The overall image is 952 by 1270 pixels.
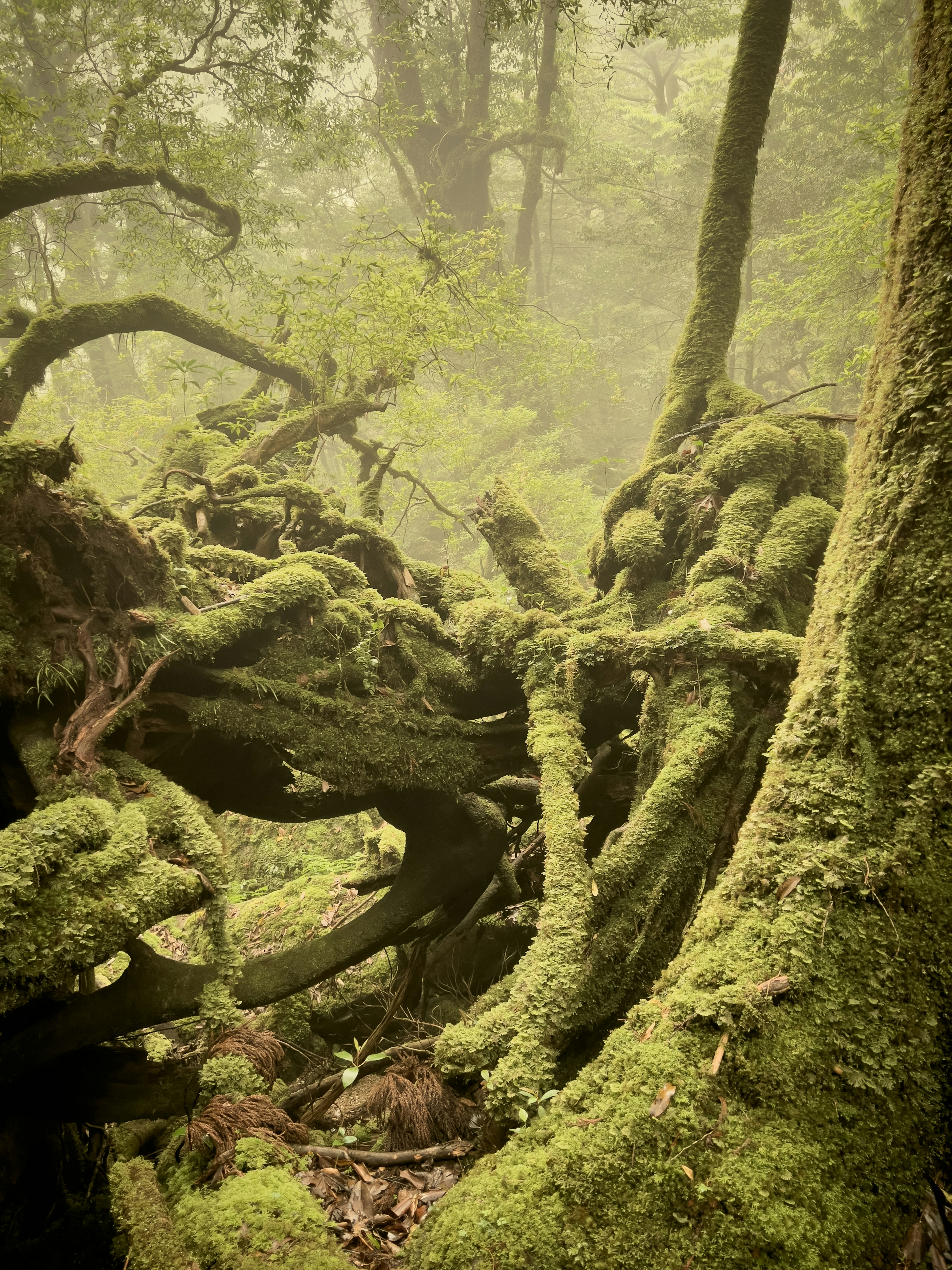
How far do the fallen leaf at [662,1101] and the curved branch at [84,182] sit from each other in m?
10.2

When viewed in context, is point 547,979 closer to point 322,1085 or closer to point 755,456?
point 322,1085

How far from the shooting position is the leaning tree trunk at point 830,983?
2.07 metres

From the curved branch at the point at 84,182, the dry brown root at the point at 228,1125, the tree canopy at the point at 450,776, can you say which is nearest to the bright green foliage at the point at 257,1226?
the tree canopy at the point at 450,776

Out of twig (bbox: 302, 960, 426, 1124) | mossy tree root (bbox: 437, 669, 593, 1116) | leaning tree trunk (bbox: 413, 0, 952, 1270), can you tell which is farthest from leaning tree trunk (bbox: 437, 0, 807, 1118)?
twig (bbox: 302, 960, 426, 1124)

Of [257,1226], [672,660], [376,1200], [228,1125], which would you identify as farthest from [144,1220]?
[672,660]

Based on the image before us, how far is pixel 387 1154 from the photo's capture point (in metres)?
3.65

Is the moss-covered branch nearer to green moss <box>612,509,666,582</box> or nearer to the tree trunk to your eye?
green moss <box>612,509,666,582</box>

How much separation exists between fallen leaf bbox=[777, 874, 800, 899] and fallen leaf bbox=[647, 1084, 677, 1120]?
836 millimetres

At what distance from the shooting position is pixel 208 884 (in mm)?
3543

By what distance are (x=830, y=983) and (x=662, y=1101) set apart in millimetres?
764

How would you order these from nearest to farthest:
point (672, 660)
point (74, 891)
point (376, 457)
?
point (74, 891) → point (672, 660) → point (376, 457)

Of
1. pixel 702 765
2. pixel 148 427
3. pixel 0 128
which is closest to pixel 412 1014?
pixel 702 765

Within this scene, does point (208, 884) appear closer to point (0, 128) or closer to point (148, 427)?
point (0, 128)

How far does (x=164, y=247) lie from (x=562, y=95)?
44.9 feet
